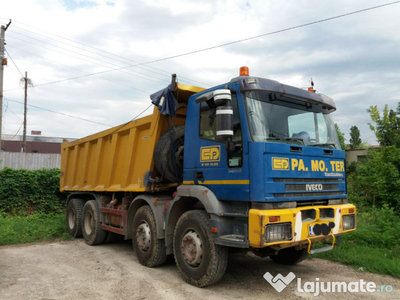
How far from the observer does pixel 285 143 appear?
450cm

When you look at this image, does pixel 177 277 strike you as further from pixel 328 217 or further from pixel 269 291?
pixel 328 217

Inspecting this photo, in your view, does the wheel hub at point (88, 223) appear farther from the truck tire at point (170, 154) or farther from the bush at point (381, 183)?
the bush at point (381, 183)

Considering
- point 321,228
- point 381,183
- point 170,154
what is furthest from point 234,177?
point 381,183

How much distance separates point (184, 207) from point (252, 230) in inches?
68.6

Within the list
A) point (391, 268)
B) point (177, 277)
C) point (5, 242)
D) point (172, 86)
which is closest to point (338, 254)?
point (391, 268)

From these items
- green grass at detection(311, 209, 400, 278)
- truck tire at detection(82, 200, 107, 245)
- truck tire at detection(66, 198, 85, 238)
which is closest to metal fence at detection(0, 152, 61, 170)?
truck tire at detection(66, 198, 85, 238)

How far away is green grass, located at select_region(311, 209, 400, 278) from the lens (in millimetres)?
5599

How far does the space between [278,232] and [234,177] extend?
914 millimetres

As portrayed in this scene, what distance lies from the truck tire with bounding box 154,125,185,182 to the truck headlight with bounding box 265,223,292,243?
2377mm

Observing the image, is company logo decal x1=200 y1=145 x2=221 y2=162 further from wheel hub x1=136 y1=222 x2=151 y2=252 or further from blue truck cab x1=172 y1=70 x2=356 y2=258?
wheel hub x1=136 y1=222 x2=151 y2=252

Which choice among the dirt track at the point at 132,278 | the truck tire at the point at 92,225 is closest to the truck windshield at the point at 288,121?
the dirt track at the point at 132,278

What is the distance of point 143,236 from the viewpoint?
6121 mm

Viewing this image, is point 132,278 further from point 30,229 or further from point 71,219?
point 30,229

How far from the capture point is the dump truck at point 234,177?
4.28 metres
